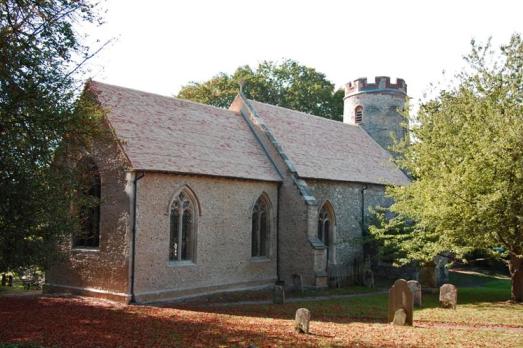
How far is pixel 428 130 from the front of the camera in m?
19.2

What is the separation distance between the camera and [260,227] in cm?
2244

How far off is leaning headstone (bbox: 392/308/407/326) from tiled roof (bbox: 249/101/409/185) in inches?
393

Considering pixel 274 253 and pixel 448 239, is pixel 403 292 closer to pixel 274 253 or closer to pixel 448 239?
pixel 448 239

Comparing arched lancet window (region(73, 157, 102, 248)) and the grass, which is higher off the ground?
arched lancet window (region(73, 157, 102, 248))

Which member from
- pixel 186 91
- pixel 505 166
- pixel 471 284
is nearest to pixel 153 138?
pixel 505 166

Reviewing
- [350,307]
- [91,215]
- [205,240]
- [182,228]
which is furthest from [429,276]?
[91,215]

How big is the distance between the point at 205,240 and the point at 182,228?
1.02 meters

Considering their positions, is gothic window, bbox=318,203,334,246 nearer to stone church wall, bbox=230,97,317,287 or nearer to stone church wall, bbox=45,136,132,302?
stone church wall, bbox=230,97,317,287

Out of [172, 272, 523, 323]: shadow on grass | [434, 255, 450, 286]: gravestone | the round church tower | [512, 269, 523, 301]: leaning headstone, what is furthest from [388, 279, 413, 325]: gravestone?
the round church tower

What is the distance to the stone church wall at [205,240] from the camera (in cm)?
1748

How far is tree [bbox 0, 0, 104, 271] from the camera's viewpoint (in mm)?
11008

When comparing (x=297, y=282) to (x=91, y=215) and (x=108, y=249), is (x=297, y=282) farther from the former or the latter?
(x=91, y=215)

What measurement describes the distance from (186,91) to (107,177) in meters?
29.1

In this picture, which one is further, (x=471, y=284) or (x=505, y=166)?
(x=471, y=284)
